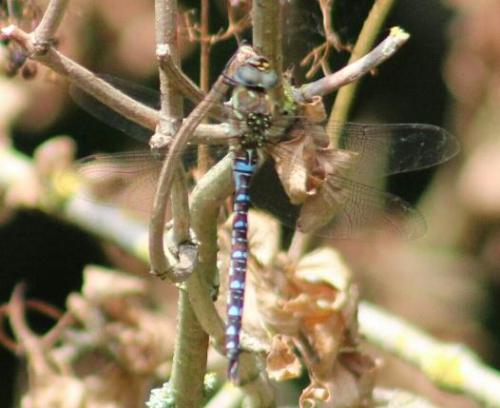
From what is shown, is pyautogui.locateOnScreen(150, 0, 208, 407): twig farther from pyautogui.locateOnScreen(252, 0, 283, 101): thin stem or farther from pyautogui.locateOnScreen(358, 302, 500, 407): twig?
pyautogui.locateOnScreen(358, 302, 500, 407): twig

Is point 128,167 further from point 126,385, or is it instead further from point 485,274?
point 485,274

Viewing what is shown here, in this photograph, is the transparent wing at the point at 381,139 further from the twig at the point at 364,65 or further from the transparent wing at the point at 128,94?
the twig at the point at 364,65

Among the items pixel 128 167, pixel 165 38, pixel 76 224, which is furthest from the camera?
pixel 76 224

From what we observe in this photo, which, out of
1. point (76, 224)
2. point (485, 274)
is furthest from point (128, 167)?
point (485, 274)

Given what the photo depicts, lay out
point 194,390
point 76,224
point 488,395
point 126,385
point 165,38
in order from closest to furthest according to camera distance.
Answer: point 165,38, point 194,390, point 488,395, point 126,385, point 76,224

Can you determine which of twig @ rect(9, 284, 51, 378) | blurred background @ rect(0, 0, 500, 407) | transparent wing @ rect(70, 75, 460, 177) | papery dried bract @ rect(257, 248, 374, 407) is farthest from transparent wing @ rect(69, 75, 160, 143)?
blurred background @ rect(0, 0, 500, 407)

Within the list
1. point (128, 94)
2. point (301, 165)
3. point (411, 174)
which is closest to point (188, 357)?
point (301, 165)
